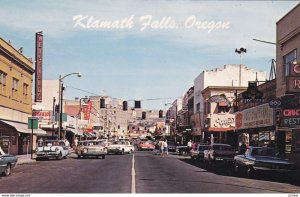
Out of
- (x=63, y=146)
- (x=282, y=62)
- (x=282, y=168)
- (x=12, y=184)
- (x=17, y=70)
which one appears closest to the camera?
(x=12, y=184)

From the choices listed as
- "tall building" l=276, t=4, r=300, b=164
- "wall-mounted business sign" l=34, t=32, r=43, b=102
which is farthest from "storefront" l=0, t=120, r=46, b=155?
"tall building" l=276, t=4, r=300, b=164

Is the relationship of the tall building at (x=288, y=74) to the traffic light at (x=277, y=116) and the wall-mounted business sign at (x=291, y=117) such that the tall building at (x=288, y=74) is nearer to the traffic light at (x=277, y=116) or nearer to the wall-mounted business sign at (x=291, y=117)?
the wall-mounted business sign at (x=291, y=117)

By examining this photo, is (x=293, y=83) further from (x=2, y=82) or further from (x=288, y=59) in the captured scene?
(x=2, y=82)

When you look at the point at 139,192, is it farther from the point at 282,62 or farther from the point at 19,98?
the point at 19,98

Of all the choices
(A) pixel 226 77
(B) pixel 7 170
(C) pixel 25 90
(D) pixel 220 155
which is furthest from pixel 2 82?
(A) pixel 226 77

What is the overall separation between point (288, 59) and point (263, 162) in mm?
13003

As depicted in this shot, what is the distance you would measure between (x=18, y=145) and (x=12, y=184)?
1085 inches

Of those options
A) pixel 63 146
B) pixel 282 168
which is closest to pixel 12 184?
pixel 282 168

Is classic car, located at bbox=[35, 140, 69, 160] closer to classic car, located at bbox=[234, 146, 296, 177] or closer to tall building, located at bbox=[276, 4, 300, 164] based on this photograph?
tall building, located at bbox=[276, 4, 300, 164]

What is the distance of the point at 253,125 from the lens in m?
36.9

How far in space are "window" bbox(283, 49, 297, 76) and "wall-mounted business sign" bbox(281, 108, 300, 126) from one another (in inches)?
275

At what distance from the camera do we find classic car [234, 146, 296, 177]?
20.5 m

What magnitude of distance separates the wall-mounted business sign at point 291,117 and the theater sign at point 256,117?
7.36 metres

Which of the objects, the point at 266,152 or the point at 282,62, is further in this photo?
the point at 282,62
